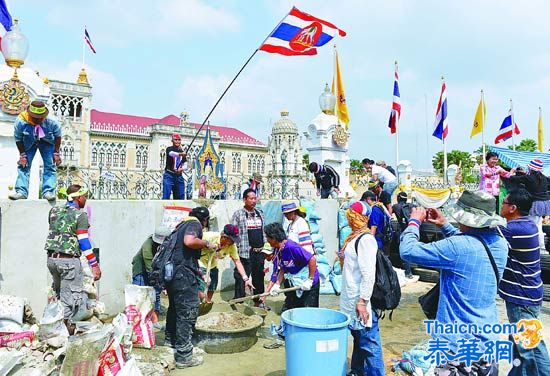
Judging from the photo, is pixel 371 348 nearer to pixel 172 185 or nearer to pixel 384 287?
pixel 384 287

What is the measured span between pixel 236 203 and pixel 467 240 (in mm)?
5613

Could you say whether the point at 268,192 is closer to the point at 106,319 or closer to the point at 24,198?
the point at 106,319

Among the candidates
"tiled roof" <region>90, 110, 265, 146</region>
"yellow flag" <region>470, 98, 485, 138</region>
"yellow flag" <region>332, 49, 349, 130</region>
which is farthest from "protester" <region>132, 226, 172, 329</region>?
"tiled roof" <region>90, 110, 265, 146</region>

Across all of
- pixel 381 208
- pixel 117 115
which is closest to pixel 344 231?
pixel 381 208

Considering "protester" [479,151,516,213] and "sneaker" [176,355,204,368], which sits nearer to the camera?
"sneaker" [176,355,204,368]

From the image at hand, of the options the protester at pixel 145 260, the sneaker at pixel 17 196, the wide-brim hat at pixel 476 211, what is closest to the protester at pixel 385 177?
the protester at pixel 145 260

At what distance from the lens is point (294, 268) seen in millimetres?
4812

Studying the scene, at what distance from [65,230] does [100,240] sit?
1667 mm

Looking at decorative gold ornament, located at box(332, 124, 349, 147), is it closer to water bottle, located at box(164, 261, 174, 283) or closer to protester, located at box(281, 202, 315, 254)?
protester, located at box(281, 202, 315, 254)

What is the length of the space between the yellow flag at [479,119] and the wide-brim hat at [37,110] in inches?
736

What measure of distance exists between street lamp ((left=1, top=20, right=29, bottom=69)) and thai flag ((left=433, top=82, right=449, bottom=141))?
45.3 feet

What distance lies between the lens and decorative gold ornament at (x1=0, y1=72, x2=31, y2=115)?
6.02 meters

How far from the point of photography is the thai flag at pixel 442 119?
15539 mm

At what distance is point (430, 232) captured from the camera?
983cm
